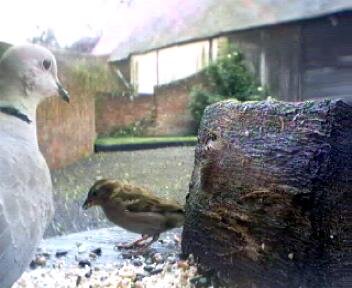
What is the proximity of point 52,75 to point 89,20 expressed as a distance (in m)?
0.45

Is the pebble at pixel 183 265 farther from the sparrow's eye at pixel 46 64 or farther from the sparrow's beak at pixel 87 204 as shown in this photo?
the sparrow's eye at pixel 46 64

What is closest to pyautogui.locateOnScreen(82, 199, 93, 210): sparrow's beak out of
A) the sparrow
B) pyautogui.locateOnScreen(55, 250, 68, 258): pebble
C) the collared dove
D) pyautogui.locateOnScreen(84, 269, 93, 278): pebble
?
the sparrow

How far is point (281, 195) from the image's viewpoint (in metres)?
1.03

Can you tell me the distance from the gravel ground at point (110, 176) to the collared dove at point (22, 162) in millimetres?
459

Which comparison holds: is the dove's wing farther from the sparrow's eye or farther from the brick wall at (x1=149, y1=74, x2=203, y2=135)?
the brick wall at (x1=149, y1=74, x2=203, y2=135)

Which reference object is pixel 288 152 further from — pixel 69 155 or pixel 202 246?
pixel 69 155

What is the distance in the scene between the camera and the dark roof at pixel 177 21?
1.48m

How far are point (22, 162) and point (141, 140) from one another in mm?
688

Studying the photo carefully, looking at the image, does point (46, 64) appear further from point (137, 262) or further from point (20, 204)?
point (137, 262)

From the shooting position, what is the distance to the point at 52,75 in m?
1.24

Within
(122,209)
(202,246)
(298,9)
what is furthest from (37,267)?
(298,9)

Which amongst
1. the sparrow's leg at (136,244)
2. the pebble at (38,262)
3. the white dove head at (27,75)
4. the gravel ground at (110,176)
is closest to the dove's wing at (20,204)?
the white dove head at (27,75)

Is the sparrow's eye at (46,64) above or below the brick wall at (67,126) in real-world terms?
above

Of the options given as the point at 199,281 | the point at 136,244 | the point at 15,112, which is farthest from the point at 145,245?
the point at 15,112
